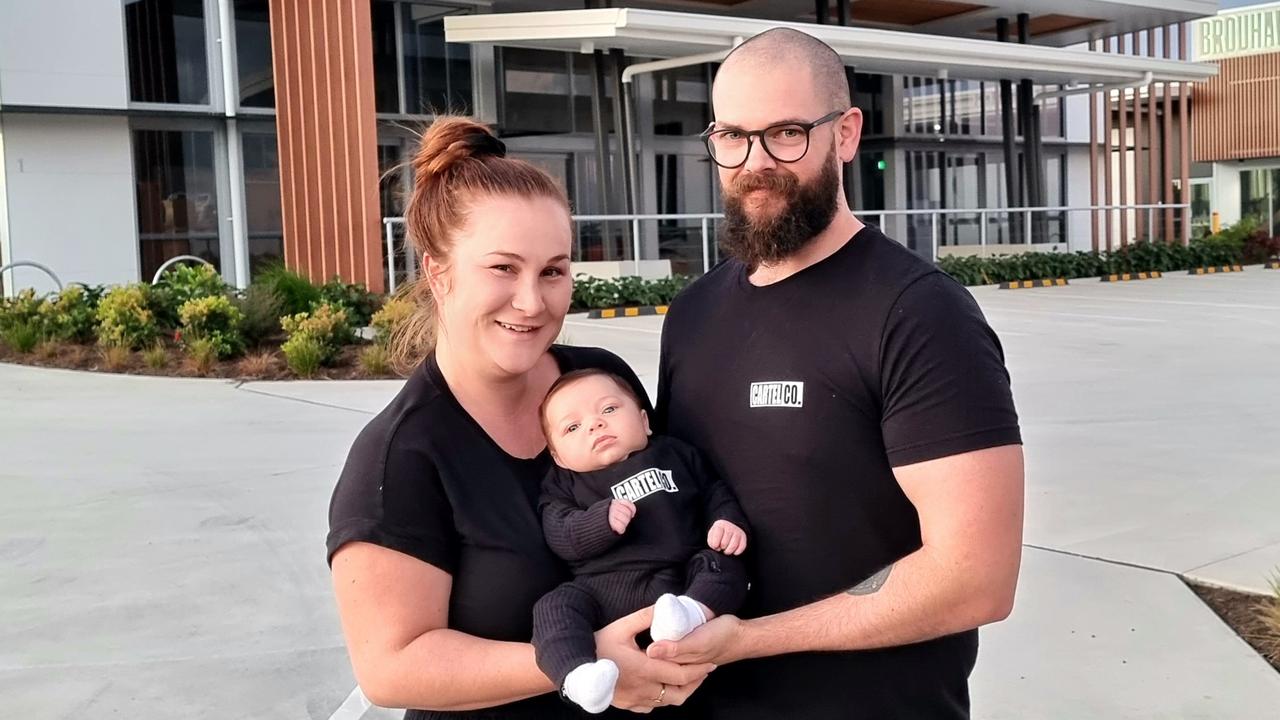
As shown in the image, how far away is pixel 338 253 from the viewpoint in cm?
1788

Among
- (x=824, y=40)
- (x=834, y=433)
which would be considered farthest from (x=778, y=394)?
(x=824, y=40)

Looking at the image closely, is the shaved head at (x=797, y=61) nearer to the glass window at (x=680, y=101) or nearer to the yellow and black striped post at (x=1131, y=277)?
the glass window at (x=680, y=101)

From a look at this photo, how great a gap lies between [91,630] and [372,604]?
395 centimetres

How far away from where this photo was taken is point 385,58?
78.2 feet

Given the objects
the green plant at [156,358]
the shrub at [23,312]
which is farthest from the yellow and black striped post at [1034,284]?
the shrub at [23,312]

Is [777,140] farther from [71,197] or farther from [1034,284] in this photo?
[1034,284]

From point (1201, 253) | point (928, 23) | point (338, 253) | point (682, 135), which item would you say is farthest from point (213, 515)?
point (1201, 253)

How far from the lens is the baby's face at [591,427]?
2.29 metres

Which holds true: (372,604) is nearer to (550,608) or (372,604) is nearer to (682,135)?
(550,608)

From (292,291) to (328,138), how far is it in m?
3.70

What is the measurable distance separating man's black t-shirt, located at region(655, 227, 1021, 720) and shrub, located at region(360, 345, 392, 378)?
10.5 m

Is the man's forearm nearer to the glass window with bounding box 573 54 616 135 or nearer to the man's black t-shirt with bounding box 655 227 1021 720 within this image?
the man's black t-shirt with bounding box 655 227 1021 720

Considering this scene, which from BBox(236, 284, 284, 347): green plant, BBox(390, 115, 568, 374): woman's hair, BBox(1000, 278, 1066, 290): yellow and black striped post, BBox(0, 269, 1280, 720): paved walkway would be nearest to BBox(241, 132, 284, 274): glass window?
BBox(236, 284, 284, 347): green plant

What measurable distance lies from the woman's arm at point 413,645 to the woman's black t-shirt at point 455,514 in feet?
0.11
